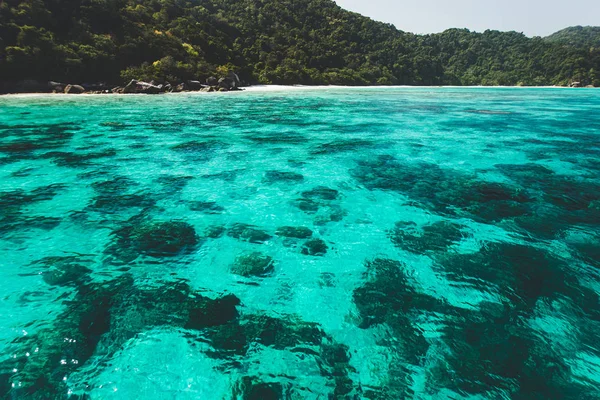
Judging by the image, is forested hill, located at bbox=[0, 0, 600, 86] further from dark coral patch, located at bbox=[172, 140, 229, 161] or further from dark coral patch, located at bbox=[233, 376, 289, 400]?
dark coral patch, located at bbox=[233, 376, 289, 400]

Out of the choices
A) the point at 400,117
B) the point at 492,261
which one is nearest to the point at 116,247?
the point at 492,261

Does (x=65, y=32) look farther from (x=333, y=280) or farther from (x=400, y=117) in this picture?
(x=333, y=280)

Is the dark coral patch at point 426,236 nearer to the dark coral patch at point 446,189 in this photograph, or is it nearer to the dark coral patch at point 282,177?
the dark coral patch at point 446,189

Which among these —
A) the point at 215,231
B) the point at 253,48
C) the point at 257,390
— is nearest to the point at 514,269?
the point at 257,390

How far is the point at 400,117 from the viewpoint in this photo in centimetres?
2812

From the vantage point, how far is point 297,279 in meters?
6.13

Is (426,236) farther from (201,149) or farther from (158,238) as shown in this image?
(201,149)

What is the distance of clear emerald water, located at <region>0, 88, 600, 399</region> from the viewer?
13.3 ft

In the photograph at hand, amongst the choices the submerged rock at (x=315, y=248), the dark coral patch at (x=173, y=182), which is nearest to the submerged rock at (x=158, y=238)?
the dark coral patch at (x=173, y=182)

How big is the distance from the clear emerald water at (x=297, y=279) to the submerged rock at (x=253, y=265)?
0.14 ft

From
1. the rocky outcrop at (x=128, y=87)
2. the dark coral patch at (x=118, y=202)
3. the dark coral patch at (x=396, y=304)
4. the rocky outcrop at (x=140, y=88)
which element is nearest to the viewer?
the dark coral patch at (x=396, y=304)

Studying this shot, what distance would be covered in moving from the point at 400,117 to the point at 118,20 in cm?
5863

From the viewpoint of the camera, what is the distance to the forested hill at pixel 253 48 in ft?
144

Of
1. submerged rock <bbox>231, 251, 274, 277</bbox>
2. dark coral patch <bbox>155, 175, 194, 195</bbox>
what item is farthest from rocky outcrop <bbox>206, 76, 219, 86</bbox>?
submerged rock <bbox>231, 251, 274, 277</bbox>
